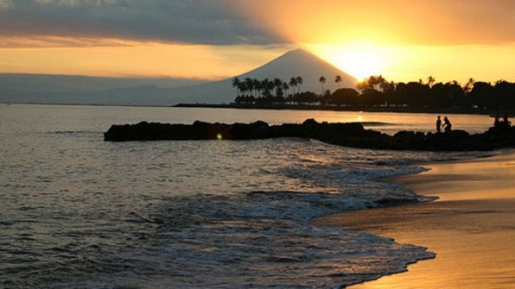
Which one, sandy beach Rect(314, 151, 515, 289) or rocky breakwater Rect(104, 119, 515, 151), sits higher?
rocky breakwater Rect(104, 119, 515, 151)

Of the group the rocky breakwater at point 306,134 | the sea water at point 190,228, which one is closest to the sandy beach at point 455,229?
the sea water at point 190,228

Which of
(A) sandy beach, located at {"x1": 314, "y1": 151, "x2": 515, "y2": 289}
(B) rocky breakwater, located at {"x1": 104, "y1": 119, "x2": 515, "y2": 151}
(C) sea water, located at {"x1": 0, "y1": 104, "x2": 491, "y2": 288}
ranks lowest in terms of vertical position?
(C) sea water, located at {"x1": 0, "y1": 104, "x2": 491, "y2": 288}

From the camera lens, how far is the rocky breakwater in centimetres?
4578

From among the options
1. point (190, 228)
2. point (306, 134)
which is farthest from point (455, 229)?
point (306, 134)

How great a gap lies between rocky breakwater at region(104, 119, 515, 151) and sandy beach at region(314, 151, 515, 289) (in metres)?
24.1

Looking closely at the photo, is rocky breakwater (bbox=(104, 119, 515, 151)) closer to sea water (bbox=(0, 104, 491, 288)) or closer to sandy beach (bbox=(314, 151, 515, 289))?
sea water (bbox=(0, 104, 491, 288))

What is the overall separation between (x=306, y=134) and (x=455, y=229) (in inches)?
1637

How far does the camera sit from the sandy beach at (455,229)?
845 centimetres

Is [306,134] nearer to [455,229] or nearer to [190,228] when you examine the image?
[190,228]

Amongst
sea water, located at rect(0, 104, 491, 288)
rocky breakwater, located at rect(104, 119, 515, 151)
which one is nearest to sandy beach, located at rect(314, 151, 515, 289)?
→ sea water, located at rect(0, 104, 491, 288)

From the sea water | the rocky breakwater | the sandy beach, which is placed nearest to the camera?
the sandy beach

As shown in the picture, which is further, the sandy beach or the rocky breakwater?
the rocky breakwater

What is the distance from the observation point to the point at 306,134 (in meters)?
53.5

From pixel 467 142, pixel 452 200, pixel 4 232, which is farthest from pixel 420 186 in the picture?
pixel 467 142
